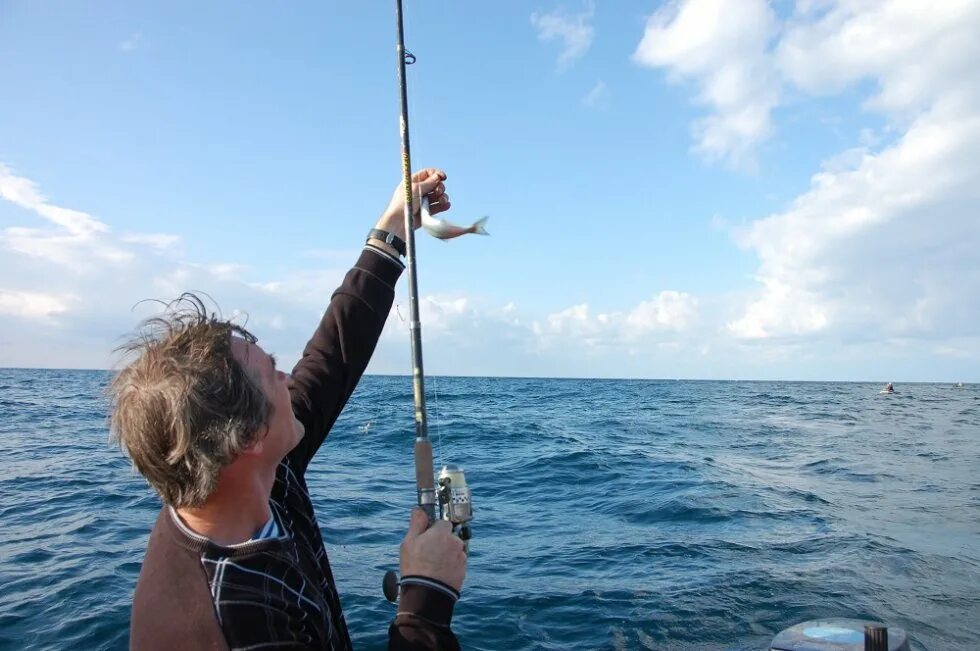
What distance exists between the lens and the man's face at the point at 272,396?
1.84 meters

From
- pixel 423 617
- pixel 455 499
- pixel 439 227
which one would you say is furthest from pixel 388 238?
pixel 423 617

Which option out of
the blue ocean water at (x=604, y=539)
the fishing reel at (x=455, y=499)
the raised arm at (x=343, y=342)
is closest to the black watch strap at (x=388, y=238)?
the raised arm at (x=343, y=342)

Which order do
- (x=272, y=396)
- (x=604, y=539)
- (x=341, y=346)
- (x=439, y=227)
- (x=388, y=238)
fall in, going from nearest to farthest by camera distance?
(x=272, y=396) → (x=341, y=346) → (x=388, y=238) → (x=439, y=227) → (x=604, y=539)

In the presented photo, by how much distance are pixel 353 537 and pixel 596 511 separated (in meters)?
4.00

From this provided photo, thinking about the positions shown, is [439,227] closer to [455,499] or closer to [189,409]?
[455,499]

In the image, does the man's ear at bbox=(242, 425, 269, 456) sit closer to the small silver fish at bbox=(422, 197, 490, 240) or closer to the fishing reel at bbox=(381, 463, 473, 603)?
the fishing reel at bbox=(381, 463, 473, 603)

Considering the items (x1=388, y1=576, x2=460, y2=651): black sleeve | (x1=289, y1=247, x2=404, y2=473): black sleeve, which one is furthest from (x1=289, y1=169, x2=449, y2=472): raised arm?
(x1=388, y1=576, x2=460, y2=651): black sleeve

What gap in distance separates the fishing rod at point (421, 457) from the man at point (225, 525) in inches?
12.1

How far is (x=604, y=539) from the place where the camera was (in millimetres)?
8805

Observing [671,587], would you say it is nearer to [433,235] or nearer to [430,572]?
[433,235]

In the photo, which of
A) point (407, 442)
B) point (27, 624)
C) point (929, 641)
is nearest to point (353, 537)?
point (27, 624)

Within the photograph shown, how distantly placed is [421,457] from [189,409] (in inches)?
53.3

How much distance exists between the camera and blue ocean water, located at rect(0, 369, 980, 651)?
5969 millimetres

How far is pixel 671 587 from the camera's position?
684cm
